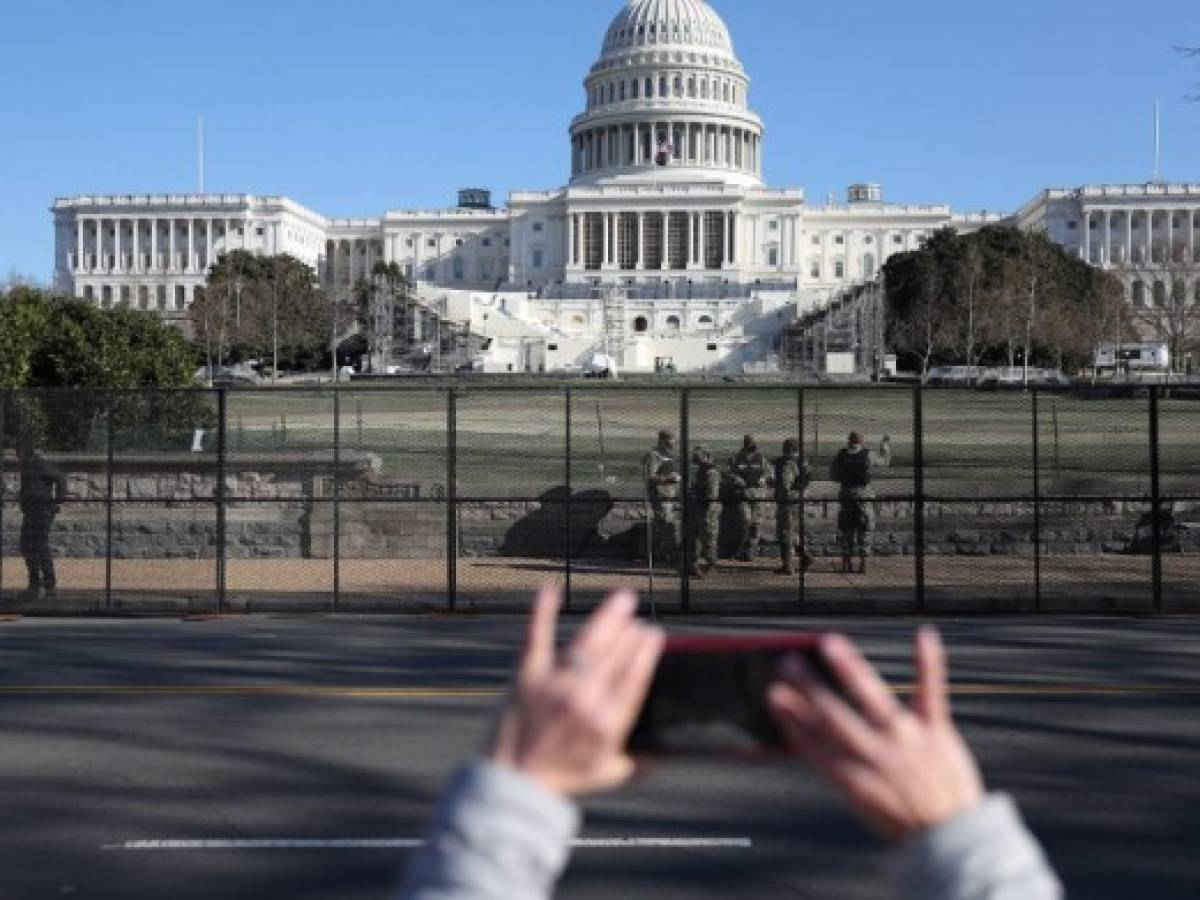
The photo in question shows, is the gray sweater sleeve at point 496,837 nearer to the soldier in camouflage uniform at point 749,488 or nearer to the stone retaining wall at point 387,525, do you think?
the soldier in camouflage uniform at point 749,488

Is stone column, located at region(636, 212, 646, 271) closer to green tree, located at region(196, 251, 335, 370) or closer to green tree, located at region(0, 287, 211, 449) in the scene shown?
green tree, located at region(196, 251, 335, 370)

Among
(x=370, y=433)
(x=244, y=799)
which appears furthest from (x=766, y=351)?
(x=244, y=799)

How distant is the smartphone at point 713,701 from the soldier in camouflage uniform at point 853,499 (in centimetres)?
1825

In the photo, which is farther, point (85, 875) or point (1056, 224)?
point (1056, 224)

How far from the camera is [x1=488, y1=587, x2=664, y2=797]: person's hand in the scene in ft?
5.37

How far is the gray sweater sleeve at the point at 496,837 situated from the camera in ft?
5.51

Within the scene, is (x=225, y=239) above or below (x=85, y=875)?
above

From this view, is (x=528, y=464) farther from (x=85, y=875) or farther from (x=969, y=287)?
(x=969, y=287)

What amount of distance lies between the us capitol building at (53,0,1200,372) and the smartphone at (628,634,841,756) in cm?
12648

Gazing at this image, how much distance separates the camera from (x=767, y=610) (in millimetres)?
18391

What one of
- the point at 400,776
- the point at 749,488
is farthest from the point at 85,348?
the point at 400,776

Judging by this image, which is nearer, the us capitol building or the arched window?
the arched window

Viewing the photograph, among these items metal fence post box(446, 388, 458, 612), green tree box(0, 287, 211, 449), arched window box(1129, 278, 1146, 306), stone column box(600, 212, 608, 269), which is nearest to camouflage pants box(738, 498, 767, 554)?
metal fence post box(446, 388, 458, 612)

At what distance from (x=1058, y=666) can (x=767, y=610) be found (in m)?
5.38
